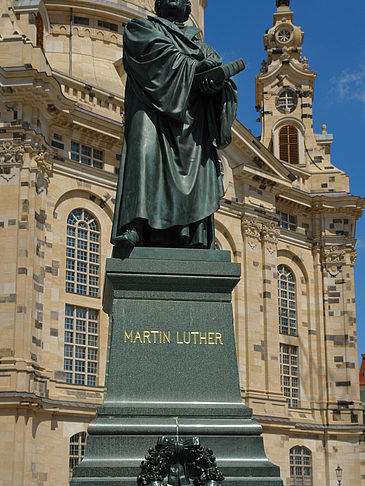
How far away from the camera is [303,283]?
45625 millimetres

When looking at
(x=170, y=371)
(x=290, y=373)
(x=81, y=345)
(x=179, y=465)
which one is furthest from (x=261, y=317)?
(x=179, y=465)

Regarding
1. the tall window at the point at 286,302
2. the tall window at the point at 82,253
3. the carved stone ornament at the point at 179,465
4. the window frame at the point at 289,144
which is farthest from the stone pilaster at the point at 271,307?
the carved stone ornament at the point at 179,465

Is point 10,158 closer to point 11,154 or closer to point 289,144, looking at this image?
point 11,154

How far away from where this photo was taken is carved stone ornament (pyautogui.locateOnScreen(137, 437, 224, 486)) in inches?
244

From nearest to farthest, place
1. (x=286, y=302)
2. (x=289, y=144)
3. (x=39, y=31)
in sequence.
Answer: (x=39, y=31), (x=286, y=302), (x=289, y=144)

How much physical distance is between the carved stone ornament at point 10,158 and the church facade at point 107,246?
0.18 ft

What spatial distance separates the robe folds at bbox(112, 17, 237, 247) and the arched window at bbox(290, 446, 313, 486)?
117 feet

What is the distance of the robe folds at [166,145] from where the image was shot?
764 cm

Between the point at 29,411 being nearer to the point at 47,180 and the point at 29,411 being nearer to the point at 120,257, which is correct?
the point at 47,180

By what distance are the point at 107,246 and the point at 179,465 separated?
2952cm

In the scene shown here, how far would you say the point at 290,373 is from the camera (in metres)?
43.1

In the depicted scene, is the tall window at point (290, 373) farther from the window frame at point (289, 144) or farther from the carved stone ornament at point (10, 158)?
the carved stone ornament at point (10, 158)

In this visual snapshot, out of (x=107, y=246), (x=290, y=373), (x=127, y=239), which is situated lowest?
(x=127, y=239)

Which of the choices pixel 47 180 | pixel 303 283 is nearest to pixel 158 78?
pixel 47 180
